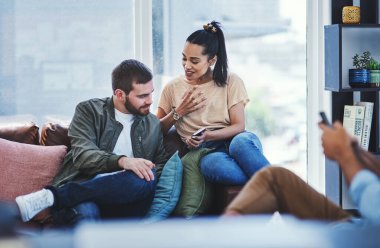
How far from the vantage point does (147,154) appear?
12.6ft

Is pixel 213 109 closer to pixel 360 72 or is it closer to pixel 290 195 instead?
pixel 360 72

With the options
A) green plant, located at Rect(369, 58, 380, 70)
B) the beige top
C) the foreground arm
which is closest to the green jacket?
the beige top

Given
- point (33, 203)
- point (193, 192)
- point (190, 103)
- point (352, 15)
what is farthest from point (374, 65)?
point (33, 203)

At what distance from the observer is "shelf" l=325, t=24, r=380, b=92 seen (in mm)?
4473

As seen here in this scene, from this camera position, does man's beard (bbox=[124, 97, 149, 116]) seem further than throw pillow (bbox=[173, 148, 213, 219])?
Yes

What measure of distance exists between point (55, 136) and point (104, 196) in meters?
0.65

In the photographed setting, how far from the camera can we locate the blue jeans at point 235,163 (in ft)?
11.9

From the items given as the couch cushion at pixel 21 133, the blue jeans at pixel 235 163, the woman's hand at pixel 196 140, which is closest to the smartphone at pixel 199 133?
the woman's hand at pixel 196 140

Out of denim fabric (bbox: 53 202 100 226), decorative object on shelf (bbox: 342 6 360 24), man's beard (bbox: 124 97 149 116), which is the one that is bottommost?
denim fabric (bbox: 53 202 100 226)

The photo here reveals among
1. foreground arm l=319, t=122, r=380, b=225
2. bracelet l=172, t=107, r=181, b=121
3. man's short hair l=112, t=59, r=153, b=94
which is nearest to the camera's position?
foreground arm l=319, t=122, r=380, b=225

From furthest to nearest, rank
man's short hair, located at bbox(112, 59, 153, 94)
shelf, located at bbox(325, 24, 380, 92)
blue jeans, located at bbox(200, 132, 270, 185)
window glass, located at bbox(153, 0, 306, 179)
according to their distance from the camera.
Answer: window glass, located at bbox(153, 0, 306, 179), shelf, located at bbox(325, 24, 380, 92), man's short hair, located at bbox(112, 59, 153, 94), blue jeans, located at bbox(200, 132, 270, 185)

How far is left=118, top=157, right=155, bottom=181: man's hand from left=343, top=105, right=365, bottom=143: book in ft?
5.03

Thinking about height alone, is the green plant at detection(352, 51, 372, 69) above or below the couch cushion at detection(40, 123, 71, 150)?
above

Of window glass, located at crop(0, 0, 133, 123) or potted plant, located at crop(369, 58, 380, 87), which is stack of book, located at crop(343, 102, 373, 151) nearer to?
potted plant, located at crop(369, 58, 380, 87)
